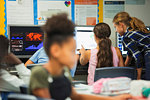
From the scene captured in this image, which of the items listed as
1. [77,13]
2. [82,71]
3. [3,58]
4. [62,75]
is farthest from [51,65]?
[77,13]

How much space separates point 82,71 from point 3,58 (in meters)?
1.80

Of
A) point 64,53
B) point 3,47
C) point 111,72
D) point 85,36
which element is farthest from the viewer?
point 85,36

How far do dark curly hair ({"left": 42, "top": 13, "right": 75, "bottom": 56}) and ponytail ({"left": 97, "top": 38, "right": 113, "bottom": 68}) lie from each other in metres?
1.10

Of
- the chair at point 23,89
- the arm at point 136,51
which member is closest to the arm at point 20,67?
the chair at point 23,89

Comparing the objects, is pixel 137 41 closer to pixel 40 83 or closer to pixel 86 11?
pixel 40 83

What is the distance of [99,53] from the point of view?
1910 mm

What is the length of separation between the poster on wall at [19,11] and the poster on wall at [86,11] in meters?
0.79

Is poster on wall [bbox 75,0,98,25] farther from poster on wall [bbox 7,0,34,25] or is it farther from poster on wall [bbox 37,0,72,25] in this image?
poster on wall [bbox 7,0,34,25]

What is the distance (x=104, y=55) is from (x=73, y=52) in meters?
1.11

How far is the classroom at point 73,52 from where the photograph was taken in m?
0.81

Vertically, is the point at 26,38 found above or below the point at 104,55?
above

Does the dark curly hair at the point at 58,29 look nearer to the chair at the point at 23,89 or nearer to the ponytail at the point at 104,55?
the chair at the point at 23,89

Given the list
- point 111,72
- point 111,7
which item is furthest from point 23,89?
point 111,7

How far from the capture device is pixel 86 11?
3.33 m
